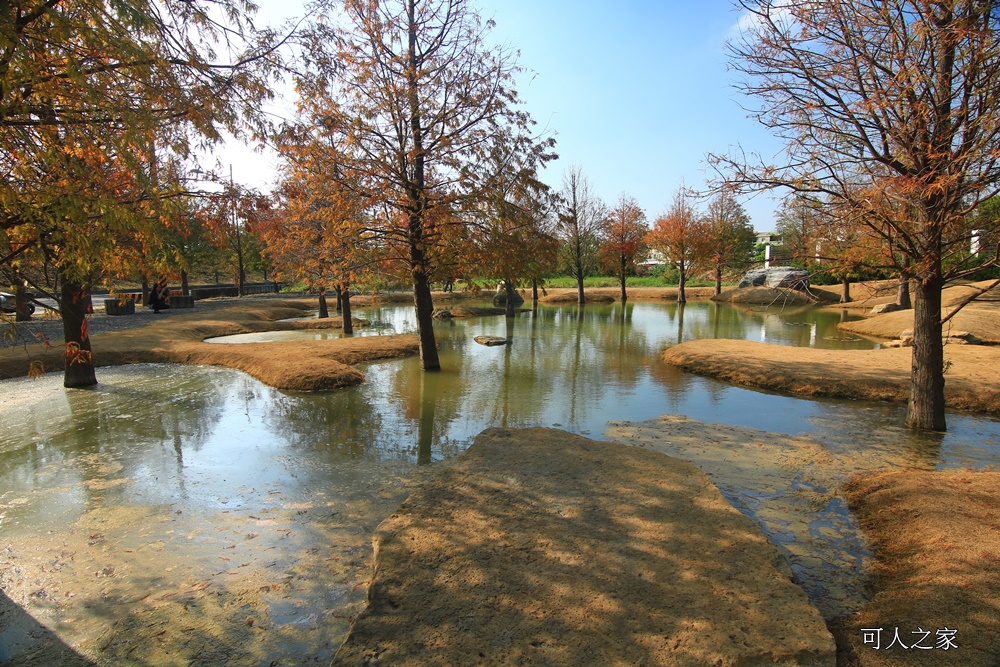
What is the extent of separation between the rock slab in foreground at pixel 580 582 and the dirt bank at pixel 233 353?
295 inches

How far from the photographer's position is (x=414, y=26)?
12.2 metres

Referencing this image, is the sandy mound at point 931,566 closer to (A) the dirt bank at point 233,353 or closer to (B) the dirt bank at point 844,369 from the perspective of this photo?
(B) the dirt bank at point 844,369

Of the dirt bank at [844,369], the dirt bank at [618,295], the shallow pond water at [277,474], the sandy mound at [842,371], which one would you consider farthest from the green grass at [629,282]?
the shallow pond water at [277,474]

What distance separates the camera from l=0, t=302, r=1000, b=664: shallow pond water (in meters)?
4.08

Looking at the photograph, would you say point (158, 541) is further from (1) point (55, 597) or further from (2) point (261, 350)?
(2) point (261, 350)

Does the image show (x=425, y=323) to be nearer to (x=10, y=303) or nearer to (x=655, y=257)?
(x=10, y=303)

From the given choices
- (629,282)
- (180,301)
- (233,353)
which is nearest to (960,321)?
(233,353)

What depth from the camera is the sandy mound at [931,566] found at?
10.3ft

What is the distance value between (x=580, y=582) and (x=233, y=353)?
45.7 feet

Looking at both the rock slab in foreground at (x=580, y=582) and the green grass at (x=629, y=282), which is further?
the green grass at (x=629, y=282)

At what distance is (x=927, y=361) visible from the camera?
7.85 metres

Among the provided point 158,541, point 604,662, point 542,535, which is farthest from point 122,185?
point 604,662

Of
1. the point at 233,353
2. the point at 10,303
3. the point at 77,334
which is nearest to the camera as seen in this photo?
the point at 77,334

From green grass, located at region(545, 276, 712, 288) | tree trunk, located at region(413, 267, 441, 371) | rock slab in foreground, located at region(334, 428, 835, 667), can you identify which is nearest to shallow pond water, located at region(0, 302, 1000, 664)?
tree trunk, located at region(413, 267, 441, 371)
